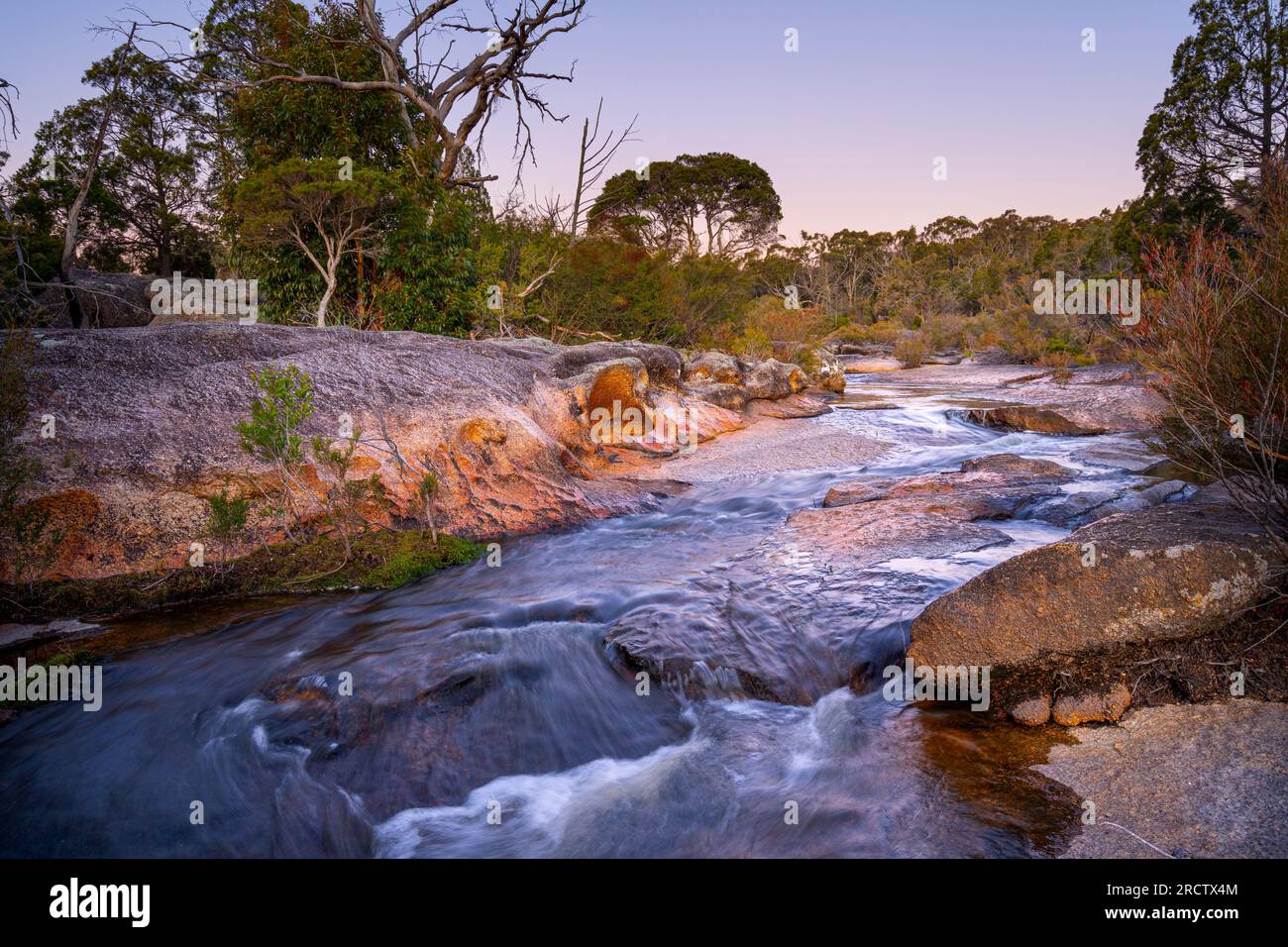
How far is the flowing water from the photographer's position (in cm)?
322

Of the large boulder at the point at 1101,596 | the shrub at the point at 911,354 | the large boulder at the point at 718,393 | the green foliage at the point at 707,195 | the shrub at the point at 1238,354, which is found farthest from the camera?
the green foliage at the point at 707,195

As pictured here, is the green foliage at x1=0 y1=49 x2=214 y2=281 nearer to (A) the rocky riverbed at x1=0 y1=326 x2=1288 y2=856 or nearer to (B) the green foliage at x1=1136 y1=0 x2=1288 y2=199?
(A) the rocky riverbed at x1=0 y1=326 x2=1288 y2=856

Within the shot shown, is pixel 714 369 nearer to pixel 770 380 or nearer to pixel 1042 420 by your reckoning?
pixel 770 380

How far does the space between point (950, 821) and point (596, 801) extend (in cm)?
180

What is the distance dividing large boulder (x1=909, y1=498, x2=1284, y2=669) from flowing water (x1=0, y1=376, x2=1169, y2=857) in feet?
1.54

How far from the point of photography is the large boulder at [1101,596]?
3604 millimetres

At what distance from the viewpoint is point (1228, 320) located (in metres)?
4.16

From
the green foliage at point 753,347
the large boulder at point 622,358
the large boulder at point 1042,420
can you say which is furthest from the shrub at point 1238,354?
the green foliage at point 753,347

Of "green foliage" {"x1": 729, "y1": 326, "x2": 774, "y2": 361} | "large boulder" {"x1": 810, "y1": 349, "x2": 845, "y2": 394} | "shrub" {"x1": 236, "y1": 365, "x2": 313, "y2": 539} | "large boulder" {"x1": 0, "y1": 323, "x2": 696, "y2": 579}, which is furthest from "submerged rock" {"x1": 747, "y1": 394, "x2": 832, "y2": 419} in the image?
"shrub" {"x1": 236, "y1": 365, "x2": 313, "y2": 539}

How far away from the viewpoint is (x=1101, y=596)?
3701mm

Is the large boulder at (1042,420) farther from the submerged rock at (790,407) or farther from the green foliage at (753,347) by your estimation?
the green foliage at (753,347)

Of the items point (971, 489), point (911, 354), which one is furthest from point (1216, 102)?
point (971, 489)

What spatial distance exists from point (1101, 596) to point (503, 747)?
3.65 m

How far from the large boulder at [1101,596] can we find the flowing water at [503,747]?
47cm
